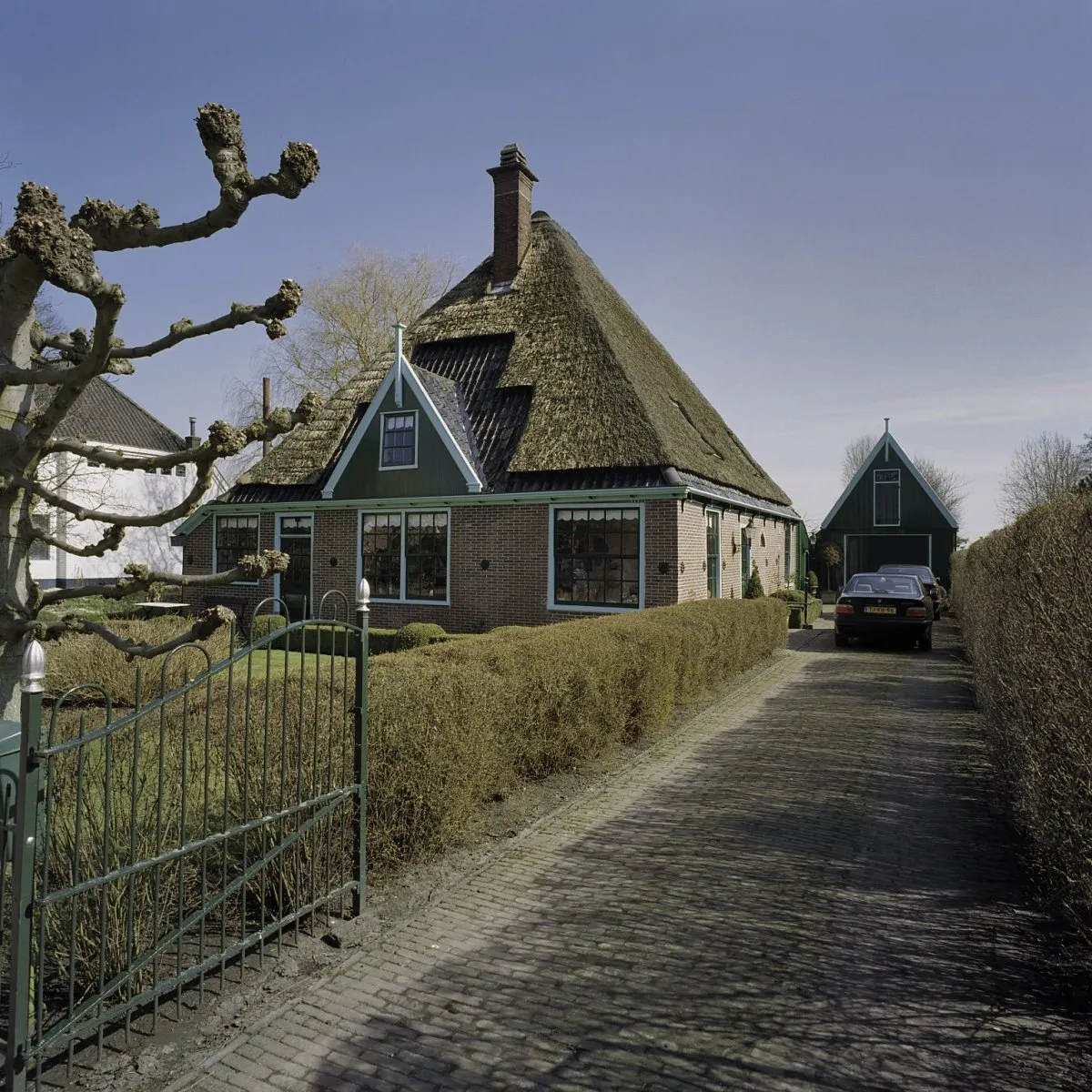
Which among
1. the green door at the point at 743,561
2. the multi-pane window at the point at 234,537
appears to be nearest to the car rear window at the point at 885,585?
the green door at the point at 743,561

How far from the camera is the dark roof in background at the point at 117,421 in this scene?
29.9 m

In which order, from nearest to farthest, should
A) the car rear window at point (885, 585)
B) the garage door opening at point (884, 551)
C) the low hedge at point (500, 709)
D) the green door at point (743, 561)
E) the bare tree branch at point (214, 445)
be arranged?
the bare tree branch at point (214, 445)
the low hedge at point (500, 709)
the car rear window at point (885, 585)
the green door at point (743, 561)
the garage door opening at point (884, 551)

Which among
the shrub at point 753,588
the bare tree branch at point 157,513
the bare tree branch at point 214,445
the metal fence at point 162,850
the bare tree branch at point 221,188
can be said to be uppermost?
the bare tree branch at point 221,188

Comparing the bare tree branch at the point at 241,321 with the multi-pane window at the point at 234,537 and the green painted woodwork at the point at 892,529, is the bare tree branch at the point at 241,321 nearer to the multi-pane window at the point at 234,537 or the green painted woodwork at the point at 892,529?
the multi-pane window at the point at 234,537

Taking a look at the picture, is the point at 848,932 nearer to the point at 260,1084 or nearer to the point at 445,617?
the point at 260,1084

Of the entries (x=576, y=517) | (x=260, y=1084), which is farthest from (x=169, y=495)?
(x=260, y=1084)

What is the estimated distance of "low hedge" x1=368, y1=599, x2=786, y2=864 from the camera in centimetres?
502

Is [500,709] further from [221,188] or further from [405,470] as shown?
[405,470]

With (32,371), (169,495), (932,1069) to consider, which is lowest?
(932,1069)

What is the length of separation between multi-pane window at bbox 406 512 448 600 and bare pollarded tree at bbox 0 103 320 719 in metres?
13.2

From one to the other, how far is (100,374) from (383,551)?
14.6 metres

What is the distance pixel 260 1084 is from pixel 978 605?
1121cm

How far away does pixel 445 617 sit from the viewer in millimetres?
17250

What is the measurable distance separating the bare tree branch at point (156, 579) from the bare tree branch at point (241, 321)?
1.11 metres
